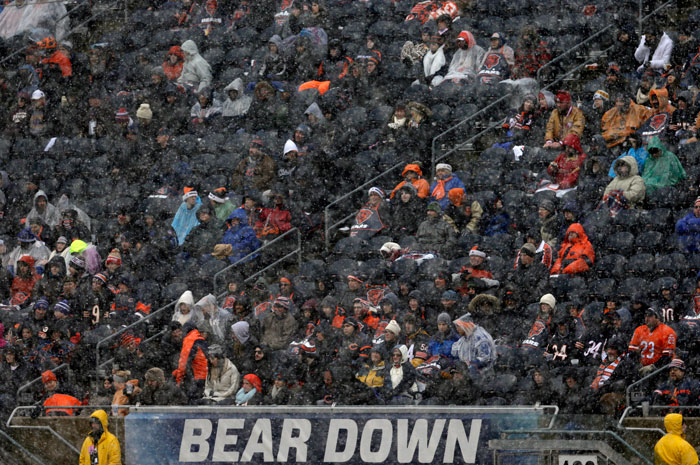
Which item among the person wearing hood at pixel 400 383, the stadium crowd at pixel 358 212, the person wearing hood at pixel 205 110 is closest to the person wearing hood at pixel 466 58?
the stadium crowd at pixel 358 212

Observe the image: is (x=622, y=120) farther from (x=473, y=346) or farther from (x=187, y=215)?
(x=187, y=215)

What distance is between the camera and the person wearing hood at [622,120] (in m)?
20.0

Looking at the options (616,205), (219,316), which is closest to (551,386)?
(616,205)

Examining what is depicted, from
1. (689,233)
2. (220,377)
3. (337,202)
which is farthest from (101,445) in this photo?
(689,233)

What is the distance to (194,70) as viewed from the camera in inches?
932

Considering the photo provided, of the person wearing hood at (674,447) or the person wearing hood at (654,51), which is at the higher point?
the person wearing hood at (674,447)

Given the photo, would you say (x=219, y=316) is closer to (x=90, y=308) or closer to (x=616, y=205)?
(x=90, y=308)

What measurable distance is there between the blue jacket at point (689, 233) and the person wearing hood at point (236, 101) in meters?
6.89

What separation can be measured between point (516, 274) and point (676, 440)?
360 centimetres

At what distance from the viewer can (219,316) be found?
19344 millimetres

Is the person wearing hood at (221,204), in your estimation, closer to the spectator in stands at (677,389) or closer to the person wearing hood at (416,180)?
the person wearing hood at (416,180)

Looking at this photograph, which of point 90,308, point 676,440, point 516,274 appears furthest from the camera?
point 90,308

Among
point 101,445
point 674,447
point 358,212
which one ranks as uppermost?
point 101,445

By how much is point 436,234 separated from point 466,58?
3.37m
